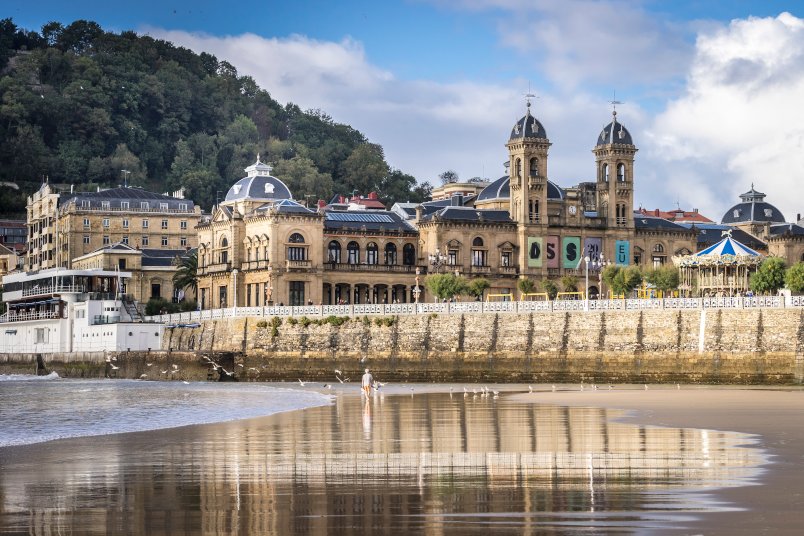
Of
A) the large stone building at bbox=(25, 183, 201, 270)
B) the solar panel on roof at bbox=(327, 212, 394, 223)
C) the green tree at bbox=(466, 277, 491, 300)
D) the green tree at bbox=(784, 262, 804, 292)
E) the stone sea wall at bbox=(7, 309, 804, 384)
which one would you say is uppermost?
the large stone building at bbox=(25, 183, 201, 270)

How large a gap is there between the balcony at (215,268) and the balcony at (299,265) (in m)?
7.75

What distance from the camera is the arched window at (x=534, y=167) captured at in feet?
417

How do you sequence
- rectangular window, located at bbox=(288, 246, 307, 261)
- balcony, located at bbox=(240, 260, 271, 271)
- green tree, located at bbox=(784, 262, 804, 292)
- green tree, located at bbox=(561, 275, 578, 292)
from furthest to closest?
rectangular window, located at bbox=(288, 246, 307, 261) → balcony, located at bbox=(240, 260, 271, 271) → green tree, located at bbox=(561, 275, 578, 292) → green tree, located at bbox=(784, 262, 804, 292)

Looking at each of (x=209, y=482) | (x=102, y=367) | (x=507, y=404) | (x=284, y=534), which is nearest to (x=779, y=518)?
(x=284, y=534)

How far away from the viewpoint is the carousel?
9000cm

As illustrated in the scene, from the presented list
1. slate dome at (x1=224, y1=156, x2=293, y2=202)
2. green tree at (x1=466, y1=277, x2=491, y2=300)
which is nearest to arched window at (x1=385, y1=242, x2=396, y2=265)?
green tree at (x1=466, y1=277, x2=491, y2=300)

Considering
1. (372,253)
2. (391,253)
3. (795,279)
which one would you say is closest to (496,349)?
(795,279)

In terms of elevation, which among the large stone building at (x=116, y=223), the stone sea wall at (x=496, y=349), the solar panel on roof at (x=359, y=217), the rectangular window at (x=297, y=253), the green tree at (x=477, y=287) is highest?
the large stone building at (x=116, y=223)

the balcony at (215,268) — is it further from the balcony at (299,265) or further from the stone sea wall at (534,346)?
the stone sea wall at (534,346)

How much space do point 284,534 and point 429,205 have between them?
113 m

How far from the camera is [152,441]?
130 ft

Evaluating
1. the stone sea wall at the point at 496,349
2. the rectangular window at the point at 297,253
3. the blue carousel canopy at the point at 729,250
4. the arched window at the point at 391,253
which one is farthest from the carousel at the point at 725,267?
the rectangular window at the point at 297,253

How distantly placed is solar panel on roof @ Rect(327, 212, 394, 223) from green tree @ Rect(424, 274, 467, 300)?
15008 mm

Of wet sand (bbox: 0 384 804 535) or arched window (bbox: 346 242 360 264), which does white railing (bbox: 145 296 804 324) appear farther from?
wet sand (bbox: 0 384 804 535)
